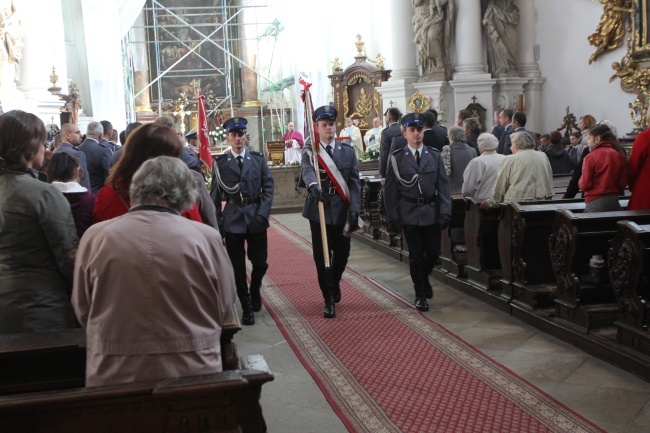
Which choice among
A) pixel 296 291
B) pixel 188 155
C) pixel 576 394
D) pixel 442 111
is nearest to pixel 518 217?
pixel 576 394

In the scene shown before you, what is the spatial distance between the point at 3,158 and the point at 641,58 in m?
11.5

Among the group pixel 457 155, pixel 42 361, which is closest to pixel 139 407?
pixel 42 361

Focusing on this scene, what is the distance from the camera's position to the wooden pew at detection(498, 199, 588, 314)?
618cm

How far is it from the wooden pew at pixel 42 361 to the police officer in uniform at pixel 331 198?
3.33m

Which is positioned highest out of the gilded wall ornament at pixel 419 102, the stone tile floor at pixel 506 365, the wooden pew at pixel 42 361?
the gilded wall ornament at pixel 419 102

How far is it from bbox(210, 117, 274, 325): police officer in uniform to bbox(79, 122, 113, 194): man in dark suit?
275 centimetres

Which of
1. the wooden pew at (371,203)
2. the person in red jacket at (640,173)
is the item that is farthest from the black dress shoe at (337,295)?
the wooden pew at (371,203)

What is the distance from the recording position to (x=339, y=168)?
6.64m

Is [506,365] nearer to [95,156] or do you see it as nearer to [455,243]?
[455,243]

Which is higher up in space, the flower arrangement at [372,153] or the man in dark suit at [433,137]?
the man in dark suit at [433,137]

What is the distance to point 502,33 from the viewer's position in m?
16.8

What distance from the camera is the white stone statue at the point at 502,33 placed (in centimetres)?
1662

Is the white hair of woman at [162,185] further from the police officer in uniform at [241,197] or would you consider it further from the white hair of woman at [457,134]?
the white hair of woman at [457,134]

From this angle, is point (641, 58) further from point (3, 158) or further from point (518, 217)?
point (3, 158)
